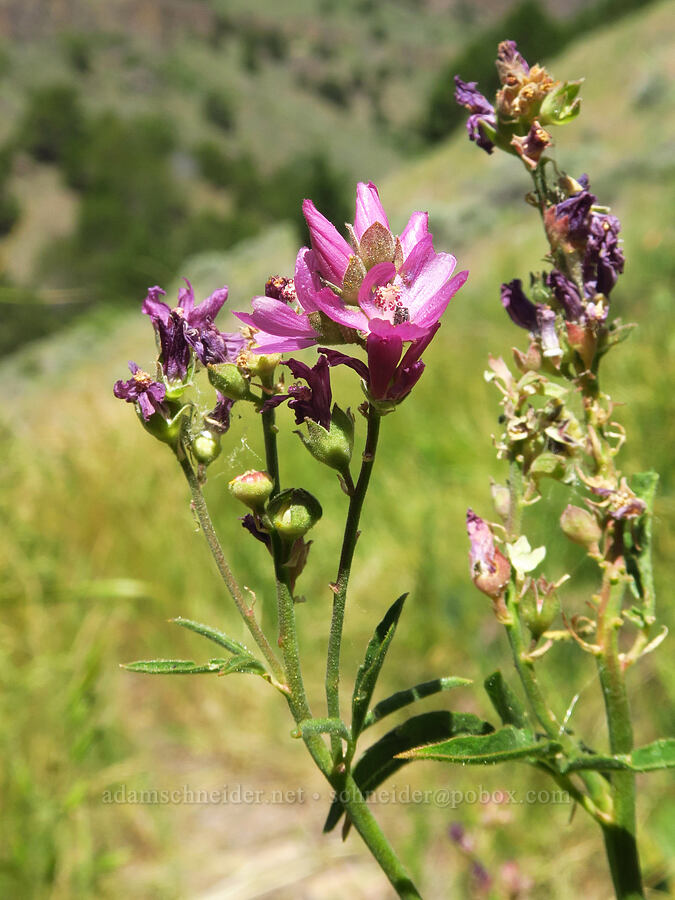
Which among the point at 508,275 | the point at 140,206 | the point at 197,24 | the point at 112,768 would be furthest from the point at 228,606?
the point at 197,24

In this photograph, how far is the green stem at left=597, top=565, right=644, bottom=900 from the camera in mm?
986

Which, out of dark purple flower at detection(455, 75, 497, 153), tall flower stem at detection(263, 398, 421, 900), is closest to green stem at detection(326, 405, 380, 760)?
tall flower stem at detection(263, 398, 421, 900)

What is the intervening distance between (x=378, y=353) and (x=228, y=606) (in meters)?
4.07

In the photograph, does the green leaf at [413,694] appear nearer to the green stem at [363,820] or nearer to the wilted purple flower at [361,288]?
the green stem at [363,820]

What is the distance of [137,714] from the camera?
4449 millimetres

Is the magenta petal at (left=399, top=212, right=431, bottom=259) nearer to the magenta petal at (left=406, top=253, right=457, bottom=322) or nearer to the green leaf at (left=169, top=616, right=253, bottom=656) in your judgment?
the magenta petal at (left=406, top=253, right=457, bottom=322)

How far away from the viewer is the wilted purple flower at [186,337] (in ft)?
3.38

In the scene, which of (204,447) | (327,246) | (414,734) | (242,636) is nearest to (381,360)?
(327,246)

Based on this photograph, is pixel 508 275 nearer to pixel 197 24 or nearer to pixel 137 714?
pixel 137 714

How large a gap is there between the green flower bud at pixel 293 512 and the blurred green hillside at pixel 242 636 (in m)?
0.18

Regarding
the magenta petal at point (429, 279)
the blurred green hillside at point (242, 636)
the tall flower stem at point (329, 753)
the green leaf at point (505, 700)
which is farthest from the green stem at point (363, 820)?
the magenta petal at point (429, 279)

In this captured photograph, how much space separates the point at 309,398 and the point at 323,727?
39 centimetres

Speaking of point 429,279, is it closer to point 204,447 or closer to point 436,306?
point 436,306

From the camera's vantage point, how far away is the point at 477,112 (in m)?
1.20
